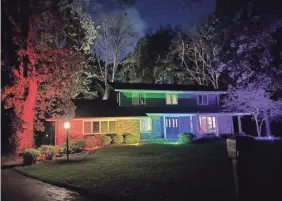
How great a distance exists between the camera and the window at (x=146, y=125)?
31531 millimetres

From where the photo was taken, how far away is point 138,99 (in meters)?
32.4

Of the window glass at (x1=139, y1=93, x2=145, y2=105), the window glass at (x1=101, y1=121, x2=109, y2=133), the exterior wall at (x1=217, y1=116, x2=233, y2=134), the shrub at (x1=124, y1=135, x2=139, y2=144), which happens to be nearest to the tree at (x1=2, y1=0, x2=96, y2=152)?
the window glass at (x1=101, y1=121, x2=109, y2=133)

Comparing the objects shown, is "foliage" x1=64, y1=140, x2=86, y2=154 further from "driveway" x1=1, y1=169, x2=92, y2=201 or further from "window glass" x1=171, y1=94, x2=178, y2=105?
"window glass" x1=171, y1=94, x2=178, y2=105

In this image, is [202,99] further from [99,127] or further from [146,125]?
[99,127]

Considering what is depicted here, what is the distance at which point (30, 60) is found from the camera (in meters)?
23.5

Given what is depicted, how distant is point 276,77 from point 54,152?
711 inches

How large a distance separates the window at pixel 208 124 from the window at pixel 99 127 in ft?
36.1

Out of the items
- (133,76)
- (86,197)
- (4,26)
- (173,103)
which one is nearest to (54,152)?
(4,26)

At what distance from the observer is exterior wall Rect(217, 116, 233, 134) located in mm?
35075

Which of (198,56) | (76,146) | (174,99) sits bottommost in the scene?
(76,146)

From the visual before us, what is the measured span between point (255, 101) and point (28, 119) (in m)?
21.2

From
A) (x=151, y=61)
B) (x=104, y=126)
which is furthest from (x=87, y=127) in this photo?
(x=151, y=61)

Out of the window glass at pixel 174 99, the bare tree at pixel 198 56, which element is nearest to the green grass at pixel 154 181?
the window glass at pixel 174 99

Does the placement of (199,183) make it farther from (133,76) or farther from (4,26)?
(133,76)
